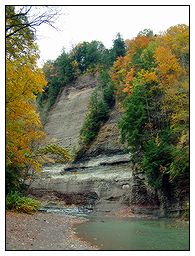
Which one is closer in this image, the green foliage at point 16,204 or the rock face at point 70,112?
the green foliage at point 16,204

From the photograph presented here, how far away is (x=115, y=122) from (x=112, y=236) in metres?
30.9

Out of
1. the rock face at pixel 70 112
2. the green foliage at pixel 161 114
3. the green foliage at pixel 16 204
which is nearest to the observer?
the green foliage at pixel 16 204

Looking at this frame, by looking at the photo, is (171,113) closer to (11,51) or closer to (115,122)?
(115,122)

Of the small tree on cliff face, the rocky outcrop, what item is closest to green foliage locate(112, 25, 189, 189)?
the rocky outcrop

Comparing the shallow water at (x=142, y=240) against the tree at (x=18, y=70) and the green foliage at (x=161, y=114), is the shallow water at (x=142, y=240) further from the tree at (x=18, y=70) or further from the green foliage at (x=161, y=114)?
the green foliage at (x=161, y=114)

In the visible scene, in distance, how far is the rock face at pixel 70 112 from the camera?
56.8 m

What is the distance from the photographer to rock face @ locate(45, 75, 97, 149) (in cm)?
5678

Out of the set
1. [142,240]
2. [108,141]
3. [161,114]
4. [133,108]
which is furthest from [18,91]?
[108,141]

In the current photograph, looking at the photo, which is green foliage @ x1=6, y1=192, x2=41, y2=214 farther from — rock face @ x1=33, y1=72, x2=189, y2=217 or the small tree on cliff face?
the small tree on cliff face

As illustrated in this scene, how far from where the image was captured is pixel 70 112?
62.3 m

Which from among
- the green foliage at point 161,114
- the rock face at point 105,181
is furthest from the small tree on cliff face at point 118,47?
the green foliage at point 161,114

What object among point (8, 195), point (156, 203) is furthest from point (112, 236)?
point (156, 203)

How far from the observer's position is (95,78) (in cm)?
6525

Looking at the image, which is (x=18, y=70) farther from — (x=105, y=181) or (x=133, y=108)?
(x=105, y=181)
